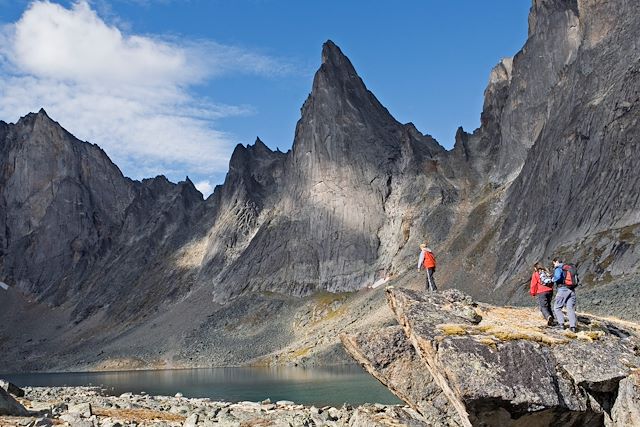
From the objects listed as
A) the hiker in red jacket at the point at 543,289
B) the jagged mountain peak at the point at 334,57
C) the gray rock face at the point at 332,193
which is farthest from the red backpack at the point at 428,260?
the jagged mountain peak at the point at 334,57

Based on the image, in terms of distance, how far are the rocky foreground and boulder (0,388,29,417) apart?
51.0 feet

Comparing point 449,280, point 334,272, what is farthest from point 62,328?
point 449,280

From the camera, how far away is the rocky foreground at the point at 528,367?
16422 millimetres

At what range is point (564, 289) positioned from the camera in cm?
2097

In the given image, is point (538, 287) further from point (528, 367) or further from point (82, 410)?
point (82, 410)

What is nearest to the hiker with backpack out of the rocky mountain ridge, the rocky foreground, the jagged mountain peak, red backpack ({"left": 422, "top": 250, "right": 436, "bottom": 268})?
the rocky foreground

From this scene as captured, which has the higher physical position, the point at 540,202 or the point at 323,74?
the point at 323,74

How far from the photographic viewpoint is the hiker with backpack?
66.8ft

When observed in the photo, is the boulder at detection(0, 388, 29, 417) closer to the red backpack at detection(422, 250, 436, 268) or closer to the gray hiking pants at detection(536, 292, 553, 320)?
the red backpack at detection(422, 250, 436, 268)

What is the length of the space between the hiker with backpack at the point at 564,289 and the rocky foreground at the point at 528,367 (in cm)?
66

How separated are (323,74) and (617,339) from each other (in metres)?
158

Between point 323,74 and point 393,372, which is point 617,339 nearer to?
point 393,372

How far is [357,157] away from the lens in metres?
160

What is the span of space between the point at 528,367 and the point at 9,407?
19422 millimetres
